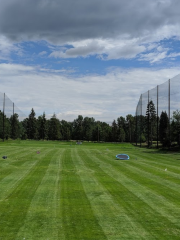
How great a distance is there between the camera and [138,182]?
16859mm

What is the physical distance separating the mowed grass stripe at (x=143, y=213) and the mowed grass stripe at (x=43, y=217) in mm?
2785

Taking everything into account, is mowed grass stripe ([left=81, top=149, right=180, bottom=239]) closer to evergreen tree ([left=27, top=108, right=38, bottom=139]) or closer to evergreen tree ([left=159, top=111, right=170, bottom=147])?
evergreen tree ([left=159, top=111, right=170, bottom=147])

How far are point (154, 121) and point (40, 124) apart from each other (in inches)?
2980

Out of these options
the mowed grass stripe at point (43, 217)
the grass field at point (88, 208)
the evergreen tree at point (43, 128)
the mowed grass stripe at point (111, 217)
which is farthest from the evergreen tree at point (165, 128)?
the evergreen tree at point (43, 128)

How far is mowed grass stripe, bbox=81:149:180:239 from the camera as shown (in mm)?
8608

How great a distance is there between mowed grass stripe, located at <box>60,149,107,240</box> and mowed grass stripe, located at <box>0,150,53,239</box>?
1.51 meters

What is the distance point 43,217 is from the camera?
9.82 metres

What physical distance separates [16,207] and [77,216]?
8.85 feet

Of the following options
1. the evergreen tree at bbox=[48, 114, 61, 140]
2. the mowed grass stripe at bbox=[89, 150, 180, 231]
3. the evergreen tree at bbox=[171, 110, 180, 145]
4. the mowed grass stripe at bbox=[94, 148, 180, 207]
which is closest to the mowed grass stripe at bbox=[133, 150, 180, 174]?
the mowed grass stripe at bbox=[94, 148, 180, 207]

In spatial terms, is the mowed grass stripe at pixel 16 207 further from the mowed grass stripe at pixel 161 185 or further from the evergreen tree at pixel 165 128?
the evergreen tree at pixel 165 128

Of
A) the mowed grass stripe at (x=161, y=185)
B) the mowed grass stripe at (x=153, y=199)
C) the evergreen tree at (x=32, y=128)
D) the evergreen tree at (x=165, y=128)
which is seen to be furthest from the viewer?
the evergreen tree at (x=32, y=128)

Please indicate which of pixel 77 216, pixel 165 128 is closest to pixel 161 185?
pixel 77 216

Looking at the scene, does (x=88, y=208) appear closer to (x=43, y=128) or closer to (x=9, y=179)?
(x=9, y=179)

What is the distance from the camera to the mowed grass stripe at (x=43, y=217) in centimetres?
825
